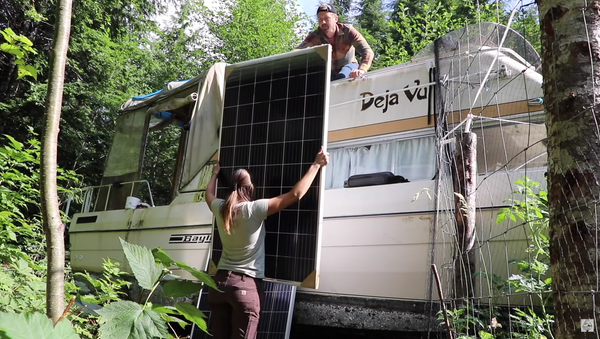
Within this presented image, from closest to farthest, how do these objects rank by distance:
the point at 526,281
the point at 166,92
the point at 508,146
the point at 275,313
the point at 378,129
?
the point at 526,281
the point at 508,146
the point at 275,313
the point at 378,129
the point at 166,92

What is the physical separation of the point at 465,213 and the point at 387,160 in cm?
137

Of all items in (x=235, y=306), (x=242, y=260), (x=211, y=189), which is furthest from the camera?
(x=211, y=189)

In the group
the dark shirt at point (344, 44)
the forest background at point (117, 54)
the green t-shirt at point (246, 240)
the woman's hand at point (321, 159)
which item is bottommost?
the green t-shirt at point (246, 240)

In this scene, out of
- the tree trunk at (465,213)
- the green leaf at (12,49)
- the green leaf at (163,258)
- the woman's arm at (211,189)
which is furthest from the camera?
the woman's arm at (211,189)

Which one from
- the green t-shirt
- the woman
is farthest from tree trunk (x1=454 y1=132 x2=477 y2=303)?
the green t-shirt

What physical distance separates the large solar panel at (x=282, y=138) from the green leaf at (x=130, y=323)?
2.45m

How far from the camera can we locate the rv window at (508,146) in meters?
4.44

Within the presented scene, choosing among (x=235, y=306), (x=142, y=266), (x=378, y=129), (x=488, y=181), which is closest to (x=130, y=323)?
(x=142, y=266)

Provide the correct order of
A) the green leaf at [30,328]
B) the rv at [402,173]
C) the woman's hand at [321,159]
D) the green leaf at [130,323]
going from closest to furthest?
1. the green leaf at [30,328]
2. the green leaf at [130,323]
3. the woman's hand at [321,159]
4. the rv at [402,173]

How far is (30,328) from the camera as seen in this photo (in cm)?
110

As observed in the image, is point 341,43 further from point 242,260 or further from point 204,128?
point 242,260

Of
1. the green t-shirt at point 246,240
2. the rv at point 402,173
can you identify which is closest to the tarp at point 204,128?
the rv at point 402,173

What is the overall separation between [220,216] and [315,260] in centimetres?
75

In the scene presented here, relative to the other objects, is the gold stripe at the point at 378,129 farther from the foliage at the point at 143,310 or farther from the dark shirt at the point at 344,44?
the foliage at the point at 143,310
